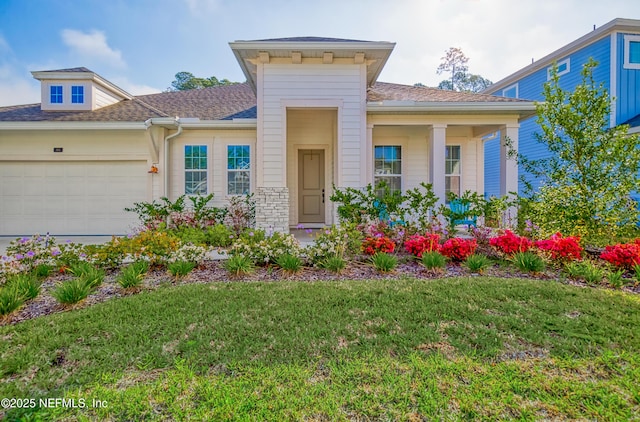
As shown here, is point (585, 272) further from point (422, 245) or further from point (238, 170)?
point (238, 170)

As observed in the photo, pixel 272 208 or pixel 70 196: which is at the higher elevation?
pixel 70 196

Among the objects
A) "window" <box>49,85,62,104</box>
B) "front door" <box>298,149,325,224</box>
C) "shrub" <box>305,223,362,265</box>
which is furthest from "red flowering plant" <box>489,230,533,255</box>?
"window" <box>49,85,62,104</box>

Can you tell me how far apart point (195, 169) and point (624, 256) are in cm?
880

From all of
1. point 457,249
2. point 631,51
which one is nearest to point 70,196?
point 457,249

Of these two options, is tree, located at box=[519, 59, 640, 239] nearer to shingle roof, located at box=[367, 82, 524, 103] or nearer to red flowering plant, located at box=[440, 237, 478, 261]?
red flowering plant, located at box=[440, 237, 478, 261]

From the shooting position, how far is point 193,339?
2.69m

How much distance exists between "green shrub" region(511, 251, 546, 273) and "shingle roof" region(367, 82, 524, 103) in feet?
16.7

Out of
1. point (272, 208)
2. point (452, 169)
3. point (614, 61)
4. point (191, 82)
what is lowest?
point (272, 208)

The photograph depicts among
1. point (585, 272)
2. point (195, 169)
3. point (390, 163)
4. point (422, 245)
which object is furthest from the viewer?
point (390, 163)

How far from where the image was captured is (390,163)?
30.4 ft

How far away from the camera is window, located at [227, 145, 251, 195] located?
8.84m

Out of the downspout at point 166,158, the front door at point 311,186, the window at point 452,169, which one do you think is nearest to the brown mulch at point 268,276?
the downspout at point 166,158

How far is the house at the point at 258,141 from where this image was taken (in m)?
7.55

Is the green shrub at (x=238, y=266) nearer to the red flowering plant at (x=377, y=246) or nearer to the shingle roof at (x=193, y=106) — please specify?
the red flowering plant at (x=377, y=246)
